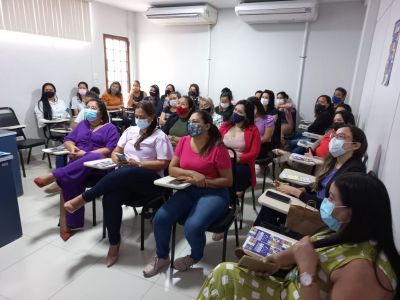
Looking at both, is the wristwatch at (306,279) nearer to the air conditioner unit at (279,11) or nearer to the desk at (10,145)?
the desk at (10,145)

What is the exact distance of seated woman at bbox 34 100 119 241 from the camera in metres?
2.32

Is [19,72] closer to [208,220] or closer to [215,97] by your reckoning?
[215,97]

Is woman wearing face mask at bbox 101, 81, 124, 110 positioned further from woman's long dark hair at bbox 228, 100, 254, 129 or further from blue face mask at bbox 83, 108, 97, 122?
woman's long dark hair at bbox 228, 100, 254, 129

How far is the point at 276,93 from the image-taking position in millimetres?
5793

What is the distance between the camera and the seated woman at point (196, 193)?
1.84 meters

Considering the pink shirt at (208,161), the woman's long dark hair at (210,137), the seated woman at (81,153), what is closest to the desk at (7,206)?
the seated woman at (81,153)

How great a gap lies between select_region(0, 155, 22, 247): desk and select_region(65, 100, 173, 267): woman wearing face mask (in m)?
0.56

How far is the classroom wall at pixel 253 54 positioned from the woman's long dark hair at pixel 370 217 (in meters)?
5.08

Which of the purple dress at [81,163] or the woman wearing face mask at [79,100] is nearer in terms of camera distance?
the purple dress at [81,163]

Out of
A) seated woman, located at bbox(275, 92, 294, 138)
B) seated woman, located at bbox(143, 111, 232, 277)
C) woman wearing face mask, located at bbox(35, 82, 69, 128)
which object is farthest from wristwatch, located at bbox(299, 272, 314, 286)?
woman wearing face mask, located at bbox(35, 82, 69, 128)

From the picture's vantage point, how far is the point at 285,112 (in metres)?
5.08

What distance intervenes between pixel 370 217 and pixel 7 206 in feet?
8.19

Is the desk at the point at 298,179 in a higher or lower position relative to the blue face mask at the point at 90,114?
lower

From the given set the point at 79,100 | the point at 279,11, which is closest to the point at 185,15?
the point at 279,11
